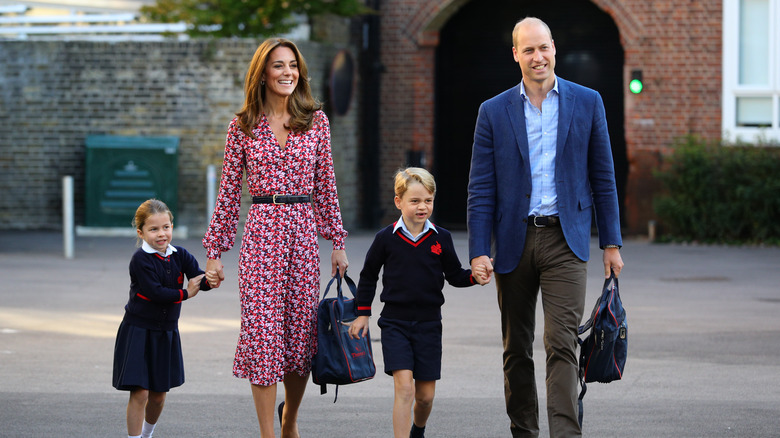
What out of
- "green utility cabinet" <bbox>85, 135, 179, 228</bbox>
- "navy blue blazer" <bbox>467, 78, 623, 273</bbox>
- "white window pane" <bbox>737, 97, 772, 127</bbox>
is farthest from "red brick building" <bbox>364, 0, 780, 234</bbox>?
"navy blue blazer" <bbox>467, 78, 623, 273</bbox>

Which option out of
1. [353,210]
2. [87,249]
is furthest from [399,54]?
[87,249]

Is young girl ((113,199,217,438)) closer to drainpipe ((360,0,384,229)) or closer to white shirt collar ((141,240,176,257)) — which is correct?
white shirt collar ((141,240,176,257))

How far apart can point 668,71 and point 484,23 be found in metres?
3.33

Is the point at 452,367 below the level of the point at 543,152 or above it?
below

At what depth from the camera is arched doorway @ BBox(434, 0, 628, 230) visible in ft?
59.9

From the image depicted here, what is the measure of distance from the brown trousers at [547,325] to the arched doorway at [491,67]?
13244 millimetres

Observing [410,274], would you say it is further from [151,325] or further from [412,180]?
[151,325]

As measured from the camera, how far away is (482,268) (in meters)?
5.17

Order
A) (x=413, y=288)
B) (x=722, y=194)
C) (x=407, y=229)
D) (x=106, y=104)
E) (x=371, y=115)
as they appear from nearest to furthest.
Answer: (x=413, y=288) < (x=407, y=229) < (x=722, y=194) < (x=106, y=104) < (x=371, y=115)

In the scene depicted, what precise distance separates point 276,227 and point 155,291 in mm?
629

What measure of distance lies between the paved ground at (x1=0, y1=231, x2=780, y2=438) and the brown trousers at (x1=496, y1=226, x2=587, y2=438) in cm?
58

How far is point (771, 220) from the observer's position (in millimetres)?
15742

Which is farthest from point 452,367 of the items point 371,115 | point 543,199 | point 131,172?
point 371,115

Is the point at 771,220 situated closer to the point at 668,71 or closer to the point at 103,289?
the point at 668,71
